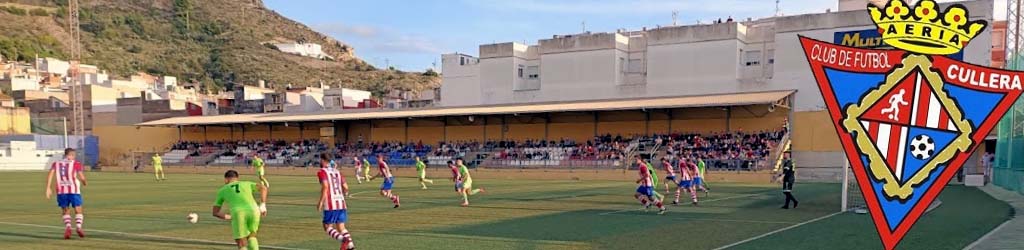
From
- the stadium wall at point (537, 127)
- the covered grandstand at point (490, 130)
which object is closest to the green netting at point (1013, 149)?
the covered grandstand at point (490, 130)

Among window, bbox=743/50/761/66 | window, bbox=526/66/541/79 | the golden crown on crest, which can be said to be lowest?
the golden crown on crest

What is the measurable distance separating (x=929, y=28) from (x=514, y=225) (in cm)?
1094

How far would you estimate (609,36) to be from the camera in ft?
164

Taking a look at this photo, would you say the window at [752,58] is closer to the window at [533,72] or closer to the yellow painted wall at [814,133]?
the yellow painted wall at [814,133]

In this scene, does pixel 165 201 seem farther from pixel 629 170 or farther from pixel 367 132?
pixel 367 132

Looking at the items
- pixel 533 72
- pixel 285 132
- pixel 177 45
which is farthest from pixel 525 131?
pixel 177 45

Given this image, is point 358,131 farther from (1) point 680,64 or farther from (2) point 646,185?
(2) point 646,185

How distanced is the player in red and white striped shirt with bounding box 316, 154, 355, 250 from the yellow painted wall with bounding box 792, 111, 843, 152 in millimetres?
34755

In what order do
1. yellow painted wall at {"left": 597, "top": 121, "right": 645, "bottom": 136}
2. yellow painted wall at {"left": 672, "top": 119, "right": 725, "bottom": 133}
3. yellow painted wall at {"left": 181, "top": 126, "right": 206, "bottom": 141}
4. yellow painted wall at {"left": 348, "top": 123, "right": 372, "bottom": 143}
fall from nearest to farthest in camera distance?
1. yellow painted wall at {"left": 672, "top": 119, "right": 725, "bottom": 133}
2. yellow painted wall at {"left": 597, "top": 121, "right": 645, "bottom": 136}
3. yellow painted wall at {"left": 348, "top": 123, "right": 372, "bottom": 143}
4. yellow painted wall at {"left": 181, "top": 126, "right": 206, "bottom": 141}

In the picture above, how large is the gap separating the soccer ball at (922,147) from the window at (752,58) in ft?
142

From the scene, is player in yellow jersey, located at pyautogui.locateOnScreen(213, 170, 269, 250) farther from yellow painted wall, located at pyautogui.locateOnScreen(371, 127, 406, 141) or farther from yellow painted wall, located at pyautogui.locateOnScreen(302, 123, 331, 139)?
yellow painted wall, located at pyautogui.locateOnScreen(302, 123, 331, 139)

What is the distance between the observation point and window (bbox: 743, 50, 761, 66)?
4553cm

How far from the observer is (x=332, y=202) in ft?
33.0

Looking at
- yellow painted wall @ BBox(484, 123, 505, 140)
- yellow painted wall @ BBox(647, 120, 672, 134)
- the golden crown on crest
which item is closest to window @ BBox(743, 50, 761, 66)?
yellow painted wall @ BBox(647, 120, 672, 134)
